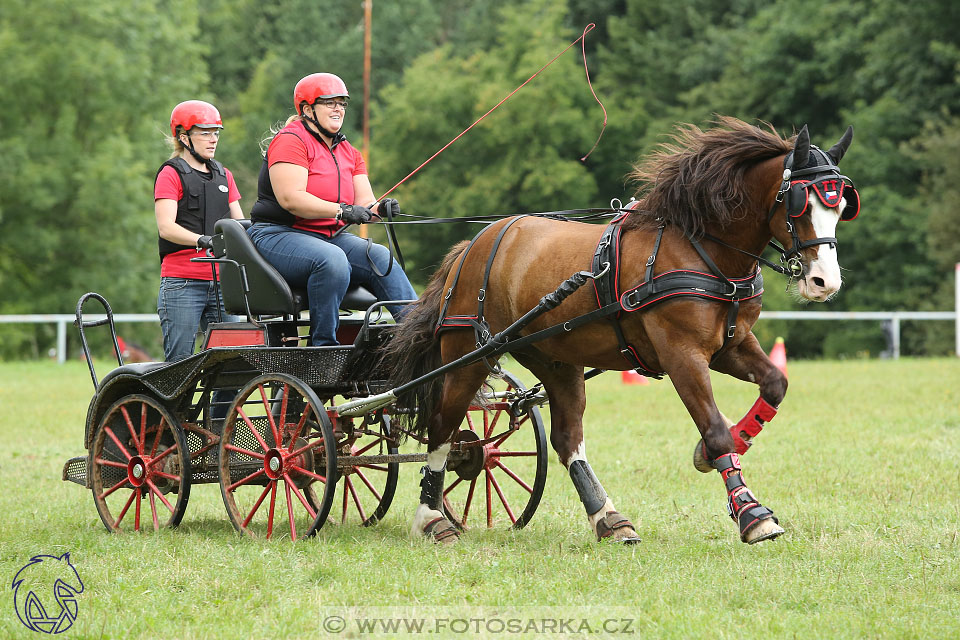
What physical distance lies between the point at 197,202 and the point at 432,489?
7.43 ft

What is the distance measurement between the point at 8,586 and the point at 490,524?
2.72m

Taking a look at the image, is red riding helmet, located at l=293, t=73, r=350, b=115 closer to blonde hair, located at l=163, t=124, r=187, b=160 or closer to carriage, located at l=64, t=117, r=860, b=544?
carriage, located at l=64, t=117, r=860, b=544

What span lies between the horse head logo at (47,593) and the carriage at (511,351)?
107 cm

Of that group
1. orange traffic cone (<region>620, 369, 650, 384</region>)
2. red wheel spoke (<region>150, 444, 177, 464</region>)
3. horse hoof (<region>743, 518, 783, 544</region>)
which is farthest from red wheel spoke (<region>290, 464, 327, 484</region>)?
orange traffic cone (<region>620, 369, 650, 384</region>)

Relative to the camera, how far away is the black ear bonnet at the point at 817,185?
5047 millimetres

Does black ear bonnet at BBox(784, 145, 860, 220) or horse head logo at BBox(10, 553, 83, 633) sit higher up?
black ear bonnet at BBox(784, 145, 860, 220)

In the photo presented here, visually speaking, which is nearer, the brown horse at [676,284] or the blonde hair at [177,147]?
the brown horse at [676,284]

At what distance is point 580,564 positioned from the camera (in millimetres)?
5199

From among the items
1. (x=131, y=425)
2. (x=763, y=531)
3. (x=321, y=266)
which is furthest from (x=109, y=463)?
(x=763, y=531)

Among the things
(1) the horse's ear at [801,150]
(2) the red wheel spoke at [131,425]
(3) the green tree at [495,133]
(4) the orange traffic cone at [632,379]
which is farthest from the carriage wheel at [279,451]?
(3) the green tree at [495,133]

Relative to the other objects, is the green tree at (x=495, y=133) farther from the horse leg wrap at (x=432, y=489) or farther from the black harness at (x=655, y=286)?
the black harness at (x=655, y=286)

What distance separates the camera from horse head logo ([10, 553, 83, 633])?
439cm

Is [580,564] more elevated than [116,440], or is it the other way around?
[116,440]

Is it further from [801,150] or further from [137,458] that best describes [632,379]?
[801,150]
